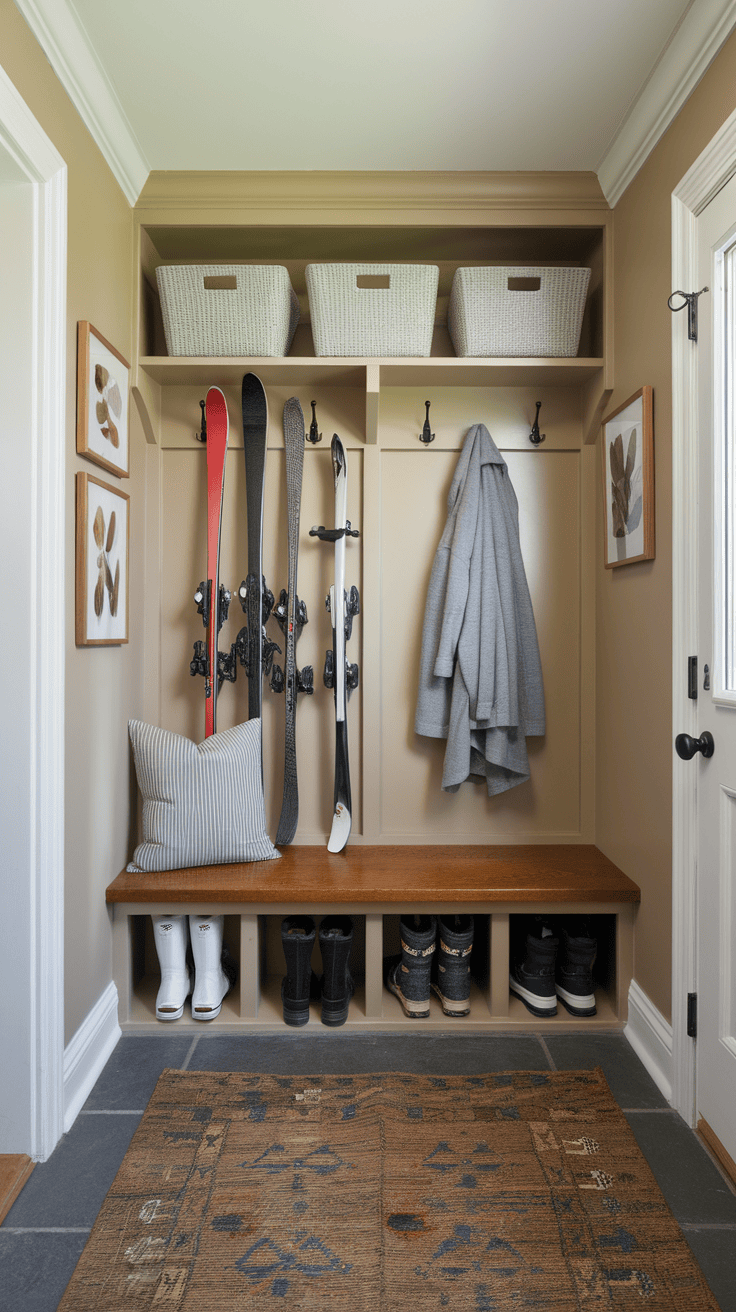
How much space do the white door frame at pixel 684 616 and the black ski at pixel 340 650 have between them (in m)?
0.93

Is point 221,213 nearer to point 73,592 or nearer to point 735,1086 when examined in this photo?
point 73,592

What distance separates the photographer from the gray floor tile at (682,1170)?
1.33 metres

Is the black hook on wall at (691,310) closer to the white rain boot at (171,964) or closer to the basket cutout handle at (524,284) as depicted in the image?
the basket cutout handle at (524,284)

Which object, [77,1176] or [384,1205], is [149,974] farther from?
[384,1205]

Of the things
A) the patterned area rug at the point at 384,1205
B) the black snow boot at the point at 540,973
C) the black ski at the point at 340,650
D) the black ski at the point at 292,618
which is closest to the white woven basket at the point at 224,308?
the black ski at the point at 292,618

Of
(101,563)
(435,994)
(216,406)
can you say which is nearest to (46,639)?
(101,563)

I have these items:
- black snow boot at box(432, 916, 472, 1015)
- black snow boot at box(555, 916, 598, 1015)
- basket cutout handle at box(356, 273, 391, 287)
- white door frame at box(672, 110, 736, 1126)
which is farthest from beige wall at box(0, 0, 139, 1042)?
white door frame at box(672, 110, 736, 1126)

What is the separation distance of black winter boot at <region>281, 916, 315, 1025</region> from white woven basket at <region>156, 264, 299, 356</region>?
166 cm

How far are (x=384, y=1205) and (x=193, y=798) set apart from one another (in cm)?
105

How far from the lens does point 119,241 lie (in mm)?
1947

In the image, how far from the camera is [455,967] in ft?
6.51

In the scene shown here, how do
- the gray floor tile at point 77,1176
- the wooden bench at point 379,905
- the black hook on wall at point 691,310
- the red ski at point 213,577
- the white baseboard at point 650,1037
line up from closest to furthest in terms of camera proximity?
1. the gray floor tile at point 77,1176
2. the black hook on wall at point 691,310
3. the white baseboard at point 650,1037
4. the wooden bench at point 379,905
5. the red ski at point 213,577

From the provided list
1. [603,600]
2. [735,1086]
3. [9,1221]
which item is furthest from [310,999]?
[603,600]

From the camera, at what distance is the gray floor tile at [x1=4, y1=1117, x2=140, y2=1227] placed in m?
1.33
